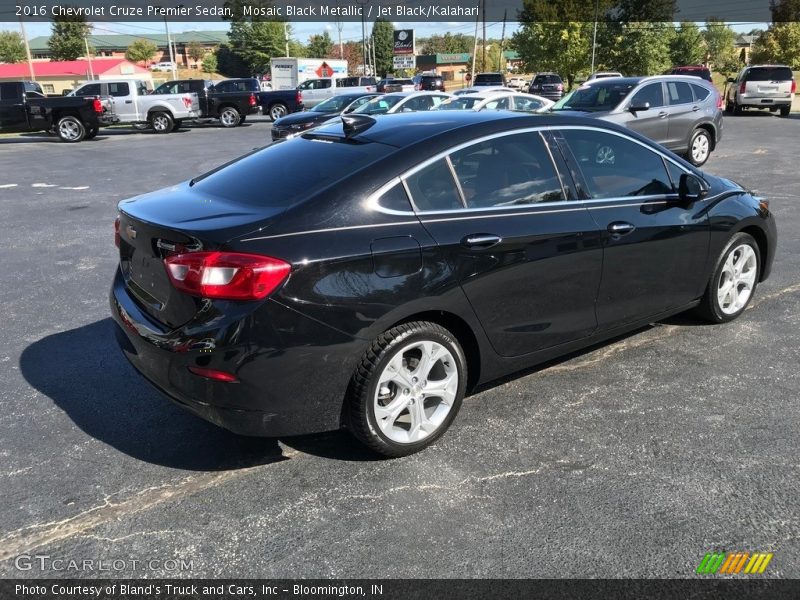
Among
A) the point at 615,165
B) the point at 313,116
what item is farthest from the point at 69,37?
the point at 615,165

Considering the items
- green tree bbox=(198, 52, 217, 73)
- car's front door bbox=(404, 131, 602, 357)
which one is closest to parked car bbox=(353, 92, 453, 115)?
car's front door bbox=(404, 131, 602, 357)

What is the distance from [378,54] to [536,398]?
113124 mm

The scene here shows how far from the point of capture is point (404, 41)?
68.8 metres

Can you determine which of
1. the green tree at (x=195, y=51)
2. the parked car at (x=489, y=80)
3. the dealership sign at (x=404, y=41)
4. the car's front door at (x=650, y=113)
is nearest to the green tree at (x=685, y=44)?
the parked car at (x=489, y=80)

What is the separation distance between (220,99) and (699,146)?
1831 cm

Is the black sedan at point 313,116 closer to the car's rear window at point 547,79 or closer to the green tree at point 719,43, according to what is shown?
the car's rear window at point 547,79

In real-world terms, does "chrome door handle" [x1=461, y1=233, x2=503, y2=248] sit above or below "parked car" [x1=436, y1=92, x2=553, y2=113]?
below

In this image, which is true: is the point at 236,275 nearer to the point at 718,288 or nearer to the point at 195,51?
the point at 718,288

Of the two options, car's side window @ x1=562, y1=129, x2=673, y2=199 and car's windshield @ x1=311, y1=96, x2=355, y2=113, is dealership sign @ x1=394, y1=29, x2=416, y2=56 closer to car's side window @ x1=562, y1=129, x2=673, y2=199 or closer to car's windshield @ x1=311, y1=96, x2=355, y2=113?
car's windshield @ x1=311, y1=96, x2=355, y2=113

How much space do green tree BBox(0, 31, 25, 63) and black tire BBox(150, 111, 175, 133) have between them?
94.5m

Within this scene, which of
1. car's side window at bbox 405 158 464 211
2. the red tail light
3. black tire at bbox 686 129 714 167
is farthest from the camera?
black tire at bbox 686 129 714 167

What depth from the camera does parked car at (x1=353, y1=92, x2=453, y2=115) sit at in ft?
53.6

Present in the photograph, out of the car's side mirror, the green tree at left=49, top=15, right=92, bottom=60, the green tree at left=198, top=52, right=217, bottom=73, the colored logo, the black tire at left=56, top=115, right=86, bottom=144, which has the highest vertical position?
the green tree at left=49, top=15, right=92, bottom=60

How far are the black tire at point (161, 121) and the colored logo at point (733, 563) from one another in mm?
25161
